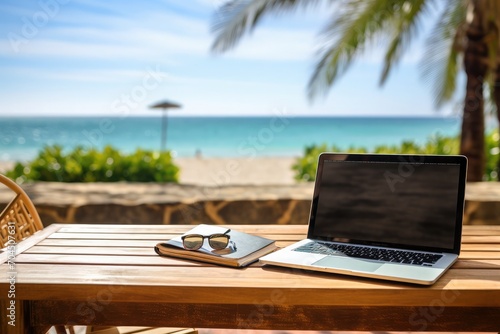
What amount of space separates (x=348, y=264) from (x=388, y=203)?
0.32 metres

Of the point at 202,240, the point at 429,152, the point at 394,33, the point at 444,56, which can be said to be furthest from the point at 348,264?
the point at 444,56

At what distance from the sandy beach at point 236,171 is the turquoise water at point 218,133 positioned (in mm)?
3886

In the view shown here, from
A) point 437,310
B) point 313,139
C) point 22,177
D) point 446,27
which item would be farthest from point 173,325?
point 313,139

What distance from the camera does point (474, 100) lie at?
18.1 ft

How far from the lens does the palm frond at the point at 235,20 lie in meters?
5.82

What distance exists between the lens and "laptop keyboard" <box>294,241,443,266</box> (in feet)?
4.98

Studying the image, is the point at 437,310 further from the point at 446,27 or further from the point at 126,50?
the point at 126,50

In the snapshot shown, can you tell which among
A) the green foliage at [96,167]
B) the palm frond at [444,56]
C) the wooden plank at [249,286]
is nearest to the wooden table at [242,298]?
the wooden plank at [249,286]

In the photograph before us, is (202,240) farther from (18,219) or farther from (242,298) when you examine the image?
(18,219)

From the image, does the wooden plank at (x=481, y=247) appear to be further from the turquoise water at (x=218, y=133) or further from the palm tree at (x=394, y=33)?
the turquoise water at (x=218, y=133)

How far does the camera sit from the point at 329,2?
575 cm

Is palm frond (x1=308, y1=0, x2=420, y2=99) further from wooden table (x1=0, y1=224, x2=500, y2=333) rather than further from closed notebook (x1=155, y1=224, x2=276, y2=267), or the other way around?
wooden table (x1=0, y1=224, x2=500, y2=333)

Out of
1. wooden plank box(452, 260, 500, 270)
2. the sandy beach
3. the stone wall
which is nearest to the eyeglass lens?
wooden plank box(452, 260, 500, 270)

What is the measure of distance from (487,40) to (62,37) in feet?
104
